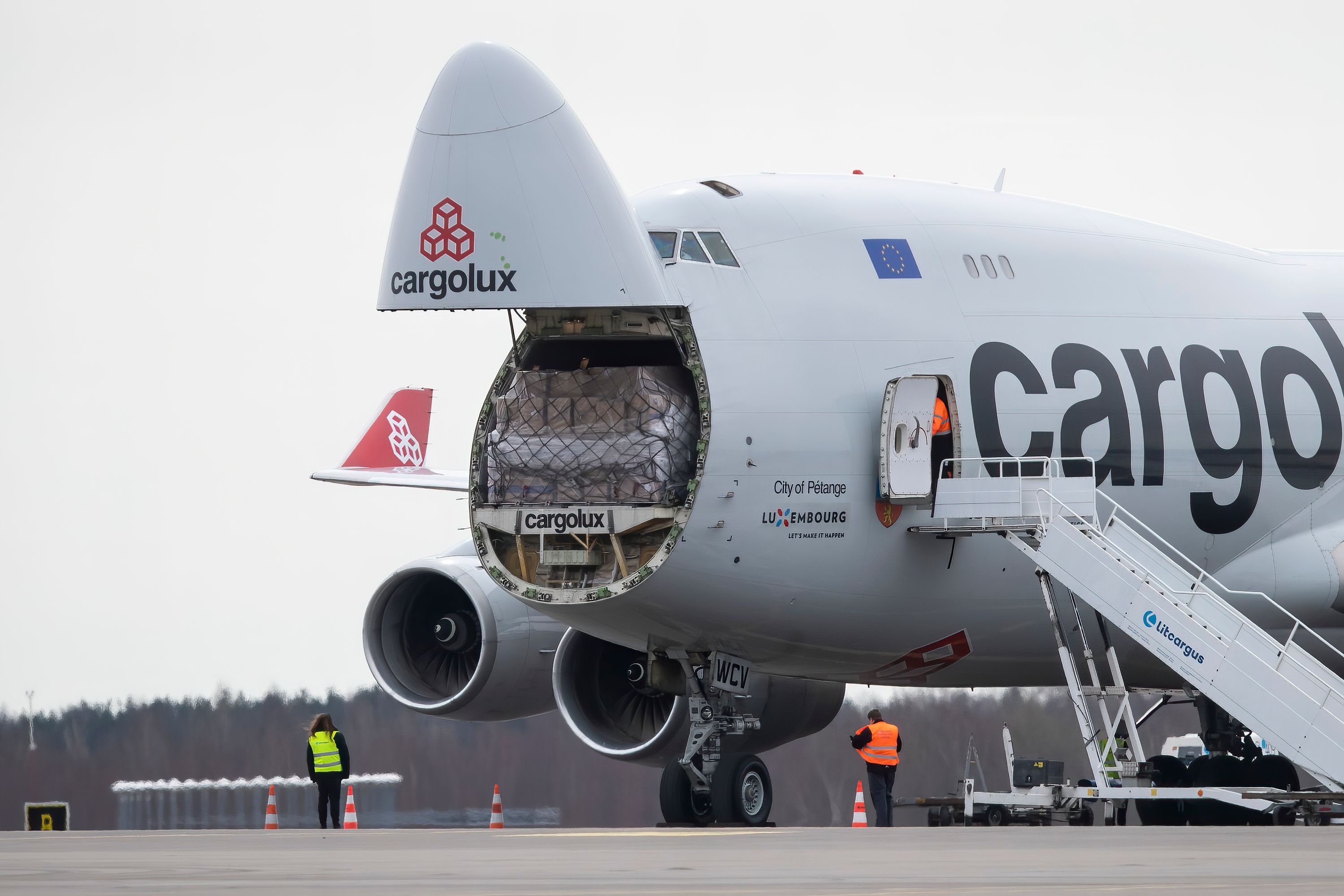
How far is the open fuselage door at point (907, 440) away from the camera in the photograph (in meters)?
16.8

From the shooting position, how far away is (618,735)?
1978 cm

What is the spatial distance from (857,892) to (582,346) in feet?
33.8

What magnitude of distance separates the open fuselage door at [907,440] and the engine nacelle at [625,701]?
3.16 metres

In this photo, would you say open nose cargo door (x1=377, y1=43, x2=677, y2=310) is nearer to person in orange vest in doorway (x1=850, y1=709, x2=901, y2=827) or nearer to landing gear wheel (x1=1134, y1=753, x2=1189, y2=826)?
person in orange vest in doorway (x1=850, y1=709, x2=901, y2=827)

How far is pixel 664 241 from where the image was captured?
16.8m

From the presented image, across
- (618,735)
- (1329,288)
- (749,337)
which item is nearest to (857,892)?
(749,337)

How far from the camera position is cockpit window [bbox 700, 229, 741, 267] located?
55.4 feet

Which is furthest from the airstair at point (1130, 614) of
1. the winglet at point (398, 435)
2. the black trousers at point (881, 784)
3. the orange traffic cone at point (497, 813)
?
the winglet at point (398, 435)

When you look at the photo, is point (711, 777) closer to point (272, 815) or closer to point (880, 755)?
point (880, 755)

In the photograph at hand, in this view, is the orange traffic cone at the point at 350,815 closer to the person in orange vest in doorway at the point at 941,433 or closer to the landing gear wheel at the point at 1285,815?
the person in orange vest in doorway at the point at 941,433

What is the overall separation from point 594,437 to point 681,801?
2.98 metres

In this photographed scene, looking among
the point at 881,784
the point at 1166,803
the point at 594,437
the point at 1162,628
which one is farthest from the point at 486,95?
the point at 1166,803

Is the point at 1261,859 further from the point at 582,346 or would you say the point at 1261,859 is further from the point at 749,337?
the point at 582,346

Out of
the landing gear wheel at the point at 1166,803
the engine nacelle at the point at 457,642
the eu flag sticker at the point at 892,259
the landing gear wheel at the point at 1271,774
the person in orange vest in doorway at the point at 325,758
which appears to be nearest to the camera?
the eu flag sticker at the point at 892,259
